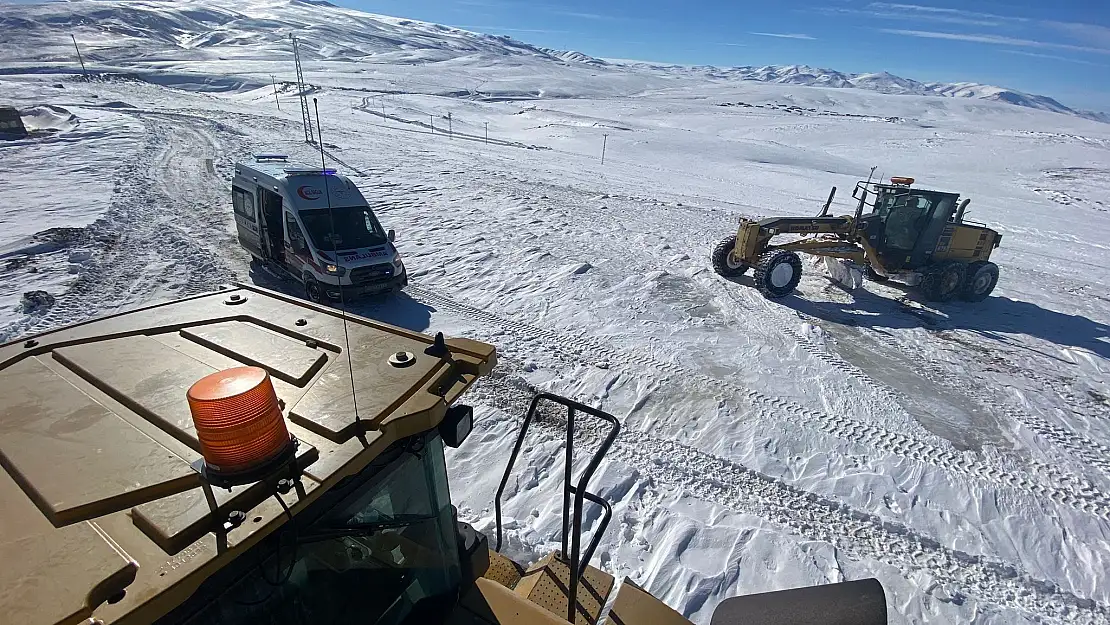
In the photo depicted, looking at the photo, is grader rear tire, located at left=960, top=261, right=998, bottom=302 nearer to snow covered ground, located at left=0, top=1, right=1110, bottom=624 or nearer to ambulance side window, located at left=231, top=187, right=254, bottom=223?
snow covered ground, located at left=0, top=1, right=1110, bottom=624

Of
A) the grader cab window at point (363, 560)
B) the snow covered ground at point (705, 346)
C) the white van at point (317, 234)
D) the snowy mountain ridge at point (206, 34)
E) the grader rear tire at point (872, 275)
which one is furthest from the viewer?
the snowy mountain ridge at point (206, 34)

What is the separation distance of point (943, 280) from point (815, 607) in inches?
401

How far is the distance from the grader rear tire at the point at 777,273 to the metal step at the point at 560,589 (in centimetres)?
809

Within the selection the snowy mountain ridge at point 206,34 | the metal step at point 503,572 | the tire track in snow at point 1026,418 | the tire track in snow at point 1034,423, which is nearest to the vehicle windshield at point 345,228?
the metal step at point 503,572

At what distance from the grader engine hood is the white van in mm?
5723

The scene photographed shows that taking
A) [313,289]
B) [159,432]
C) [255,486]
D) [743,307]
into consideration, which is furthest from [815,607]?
[313,289]

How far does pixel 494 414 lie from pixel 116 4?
16266 centimetres

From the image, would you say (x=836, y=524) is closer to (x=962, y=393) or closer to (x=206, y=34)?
(x=962, y=393)

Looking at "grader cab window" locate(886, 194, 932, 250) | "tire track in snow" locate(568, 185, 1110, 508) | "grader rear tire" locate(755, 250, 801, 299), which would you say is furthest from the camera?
"grader cab window" locate(886, 194, 932, 250)

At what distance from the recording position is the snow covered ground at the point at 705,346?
203 inches

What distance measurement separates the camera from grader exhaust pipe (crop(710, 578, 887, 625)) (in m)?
2.98

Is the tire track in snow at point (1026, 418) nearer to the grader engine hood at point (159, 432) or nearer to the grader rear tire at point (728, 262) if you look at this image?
the grader rear tire at point (728, 262)

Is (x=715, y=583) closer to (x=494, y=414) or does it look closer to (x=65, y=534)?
(x=494, y=414)

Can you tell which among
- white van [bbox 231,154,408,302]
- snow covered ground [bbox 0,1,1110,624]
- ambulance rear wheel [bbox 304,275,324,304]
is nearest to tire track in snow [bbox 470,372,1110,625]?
snow covered ground [bbox 0,1,1110,624]
